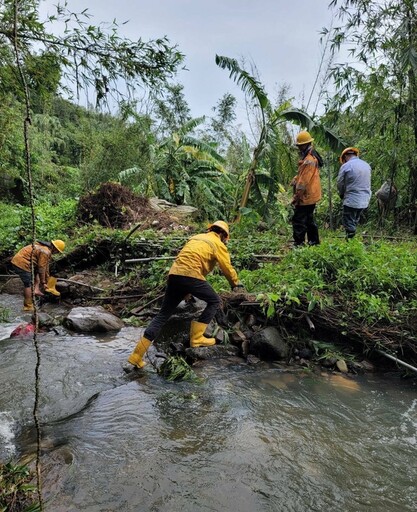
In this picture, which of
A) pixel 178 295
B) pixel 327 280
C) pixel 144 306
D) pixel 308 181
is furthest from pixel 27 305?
pixel 308 181

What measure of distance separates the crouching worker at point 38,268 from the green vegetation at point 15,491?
5692 mm

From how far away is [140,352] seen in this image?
4.91 metres

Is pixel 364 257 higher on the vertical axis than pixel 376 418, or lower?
higher

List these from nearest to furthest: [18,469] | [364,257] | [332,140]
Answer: [18,469]
[364,257]
[332,140]

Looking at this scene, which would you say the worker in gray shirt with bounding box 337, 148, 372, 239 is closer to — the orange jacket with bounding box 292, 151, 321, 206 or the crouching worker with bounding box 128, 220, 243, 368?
the orange jacket with bounding box 292, 151, 321, 206

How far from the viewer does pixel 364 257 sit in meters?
5.93

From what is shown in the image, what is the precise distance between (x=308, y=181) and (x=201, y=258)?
3.12 metres

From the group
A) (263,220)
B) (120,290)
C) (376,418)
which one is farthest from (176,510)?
(263,220)

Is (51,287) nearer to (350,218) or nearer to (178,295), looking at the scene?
(178,295)

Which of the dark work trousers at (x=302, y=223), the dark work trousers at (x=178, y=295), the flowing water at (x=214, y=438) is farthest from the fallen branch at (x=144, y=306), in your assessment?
the dark work trousers at (x=302, y=223)

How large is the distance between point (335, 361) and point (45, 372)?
11.9 feet

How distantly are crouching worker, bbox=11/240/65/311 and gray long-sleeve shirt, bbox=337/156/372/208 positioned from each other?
5887mm

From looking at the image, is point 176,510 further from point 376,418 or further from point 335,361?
point 335,361

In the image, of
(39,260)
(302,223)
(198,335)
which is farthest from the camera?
(39,260)
